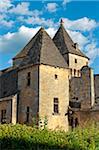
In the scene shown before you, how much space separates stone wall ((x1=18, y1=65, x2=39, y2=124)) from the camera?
34259mm

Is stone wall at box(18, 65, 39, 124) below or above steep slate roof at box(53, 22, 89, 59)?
below

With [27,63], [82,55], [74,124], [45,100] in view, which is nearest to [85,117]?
[74,124]

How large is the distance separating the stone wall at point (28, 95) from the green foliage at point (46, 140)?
13.4 meters

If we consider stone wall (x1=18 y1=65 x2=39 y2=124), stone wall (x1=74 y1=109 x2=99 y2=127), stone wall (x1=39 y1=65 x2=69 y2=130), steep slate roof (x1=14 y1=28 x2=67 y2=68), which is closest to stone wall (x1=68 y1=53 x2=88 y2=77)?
steep slate roof (x1=14 y1=28 x2=67 y2=68)

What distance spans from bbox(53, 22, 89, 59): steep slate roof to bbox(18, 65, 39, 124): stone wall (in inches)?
537

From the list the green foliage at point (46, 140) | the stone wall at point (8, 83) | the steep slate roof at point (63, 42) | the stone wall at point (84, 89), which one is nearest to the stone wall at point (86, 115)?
the stone wall at point (84, 89)

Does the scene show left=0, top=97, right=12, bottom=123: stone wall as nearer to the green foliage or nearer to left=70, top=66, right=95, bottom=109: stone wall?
left=70, top=66, right=95, bottom=109: stone wall

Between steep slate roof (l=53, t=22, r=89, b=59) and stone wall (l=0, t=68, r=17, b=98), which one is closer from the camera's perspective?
stone wall (l=0, t=68, r=17, b=98)

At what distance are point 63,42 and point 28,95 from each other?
1578 centimetres

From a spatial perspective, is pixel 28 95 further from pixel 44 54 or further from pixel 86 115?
pixel 86 115

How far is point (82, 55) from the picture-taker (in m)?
52.5

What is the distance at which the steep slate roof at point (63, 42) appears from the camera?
49375 millimetres

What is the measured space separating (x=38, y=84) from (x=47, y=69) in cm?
181

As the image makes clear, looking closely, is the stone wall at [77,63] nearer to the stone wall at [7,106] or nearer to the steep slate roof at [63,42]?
the steep slate roof at [63,42]
